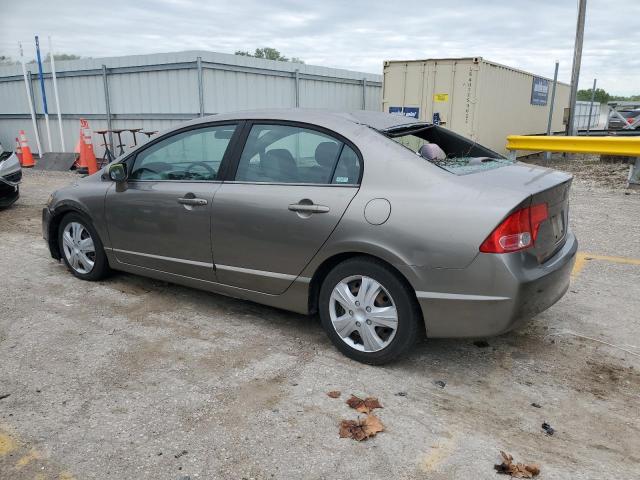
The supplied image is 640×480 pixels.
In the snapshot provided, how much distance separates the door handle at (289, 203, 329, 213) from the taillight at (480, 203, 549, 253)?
3.26 ft

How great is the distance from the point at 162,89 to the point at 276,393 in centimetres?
1131

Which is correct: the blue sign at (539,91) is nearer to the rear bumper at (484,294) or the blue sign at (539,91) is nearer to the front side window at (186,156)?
the front side window at (186,156)

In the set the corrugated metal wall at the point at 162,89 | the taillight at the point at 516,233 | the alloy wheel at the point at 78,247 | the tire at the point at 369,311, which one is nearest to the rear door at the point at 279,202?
the tire at the point at 369,311

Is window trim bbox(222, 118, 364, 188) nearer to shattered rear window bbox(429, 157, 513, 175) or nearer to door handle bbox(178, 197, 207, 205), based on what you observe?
door handle bbox(178, 197, 207, 205)

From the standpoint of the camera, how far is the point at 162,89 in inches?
502

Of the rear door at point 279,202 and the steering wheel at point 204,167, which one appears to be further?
the steering wheel at point 204,167

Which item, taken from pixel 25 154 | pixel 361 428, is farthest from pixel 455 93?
pixel 25 154

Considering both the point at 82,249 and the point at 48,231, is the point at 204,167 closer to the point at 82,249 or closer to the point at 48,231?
the point at 82,249

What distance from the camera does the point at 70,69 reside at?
47.1 ft

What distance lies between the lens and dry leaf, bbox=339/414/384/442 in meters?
2.62

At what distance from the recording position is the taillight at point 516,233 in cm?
280

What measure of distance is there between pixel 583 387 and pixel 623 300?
1688 millimetres

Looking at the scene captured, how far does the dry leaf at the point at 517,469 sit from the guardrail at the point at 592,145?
8915 mm

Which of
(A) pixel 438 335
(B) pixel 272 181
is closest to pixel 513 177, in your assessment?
(A) pixel 438 335
